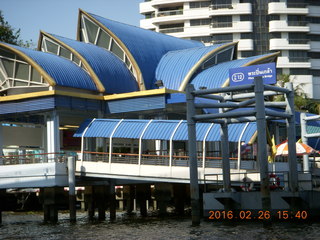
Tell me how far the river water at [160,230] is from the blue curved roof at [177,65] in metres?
20.1

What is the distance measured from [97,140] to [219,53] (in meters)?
18.9

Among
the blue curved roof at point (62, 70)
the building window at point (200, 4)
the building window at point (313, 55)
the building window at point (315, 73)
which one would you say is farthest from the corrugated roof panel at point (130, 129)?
the building window at point (313, 55)

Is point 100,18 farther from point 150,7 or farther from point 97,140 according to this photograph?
point 150,7

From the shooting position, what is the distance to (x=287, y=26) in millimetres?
133125

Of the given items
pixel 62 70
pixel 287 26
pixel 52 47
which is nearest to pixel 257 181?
pixel 62 70

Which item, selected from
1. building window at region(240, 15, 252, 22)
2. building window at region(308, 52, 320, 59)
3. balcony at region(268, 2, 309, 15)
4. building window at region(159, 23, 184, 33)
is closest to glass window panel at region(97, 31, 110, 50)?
building window at region(240, 15, 252, 22)

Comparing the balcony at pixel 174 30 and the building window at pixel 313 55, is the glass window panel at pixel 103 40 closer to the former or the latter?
the balcony at pixel 174 30

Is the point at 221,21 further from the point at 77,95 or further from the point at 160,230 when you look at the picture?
the point at 160,230

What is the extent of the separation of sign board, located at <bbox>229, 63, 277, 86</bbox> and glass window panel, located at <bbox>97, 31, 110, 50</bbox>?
26.2 meters

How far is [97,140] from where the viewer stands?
2564 inches

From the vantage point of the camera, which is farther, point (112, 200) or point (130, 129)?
point (112, 200)

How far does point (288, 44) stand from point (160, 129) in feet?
272

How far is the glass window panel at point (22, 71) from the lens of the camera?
62656mm

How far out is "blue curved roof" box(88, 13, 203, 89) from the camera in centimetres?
7325
